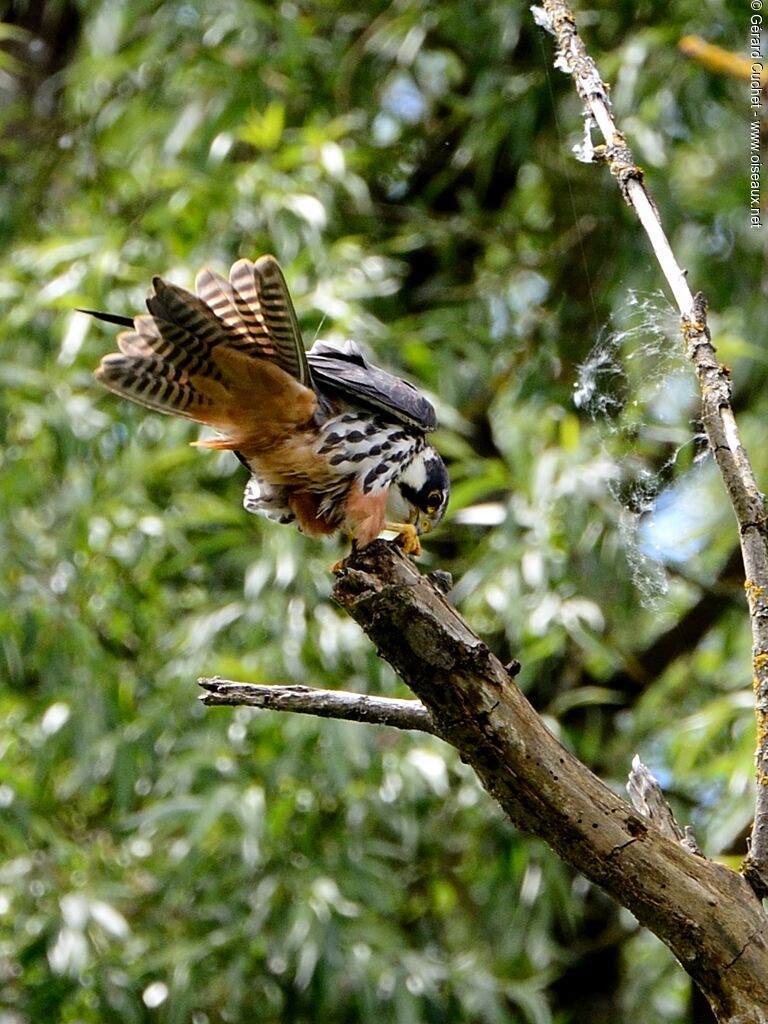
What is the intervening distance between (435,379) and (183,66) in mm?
1413

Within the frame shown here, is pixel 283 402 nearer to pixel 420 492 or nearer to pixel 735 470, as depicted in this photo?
pixel 420 492

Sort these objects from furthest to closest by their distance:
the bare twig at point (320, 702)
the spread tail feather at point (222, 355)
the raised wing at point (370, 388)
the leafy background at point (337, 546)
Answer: the leafy background at point (337, 546) < the raised wing at point (370, 388) < the spread tail feather at point (222, 355) < the bare twig at point (320, 702)

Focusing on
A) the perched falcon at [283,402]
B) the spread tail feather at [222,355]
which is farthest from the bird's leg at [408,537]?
the spread tail feather at [222,355]

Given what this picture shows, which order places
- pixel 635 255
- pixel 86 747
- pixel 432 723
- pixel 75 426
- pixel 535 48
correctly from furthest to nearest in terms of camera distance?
Result: pixel 535 48 < pixel 635 255 < pixel 75 426 < pixel 86 747 < pixel 432 723

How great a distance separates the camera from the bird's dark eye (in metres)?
2.93

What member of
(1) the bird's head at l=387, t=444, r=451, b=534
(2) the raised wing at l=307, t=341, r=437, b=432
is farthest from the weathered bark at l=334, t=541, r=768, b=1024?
(1) the bird's head at l=387, t=444, r=451, b=534

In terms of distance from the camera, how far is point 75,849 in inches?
158

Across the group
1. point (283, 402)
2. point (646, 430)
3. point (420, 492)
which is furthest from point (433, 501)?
point (646, 430)

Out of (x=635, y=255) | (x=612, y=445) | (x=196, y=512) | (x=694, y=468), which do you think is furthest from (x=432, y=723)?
(x=635, y=255)

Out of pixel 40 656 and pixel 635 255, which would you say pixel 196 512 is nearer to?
pixel 40 656

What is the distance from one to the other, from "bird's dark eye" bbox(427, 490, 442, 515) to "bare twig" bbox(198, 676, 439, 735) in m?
1.06

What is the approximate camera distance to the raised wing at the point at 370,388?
2717 millimetres

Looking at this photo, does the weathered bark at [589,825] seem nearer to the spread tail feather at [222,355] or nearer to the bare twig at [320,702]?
the bare twig at [320,702]

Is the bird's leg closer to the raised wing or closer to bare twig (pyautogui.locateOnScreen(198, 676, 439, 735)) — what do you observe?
the raised wing
